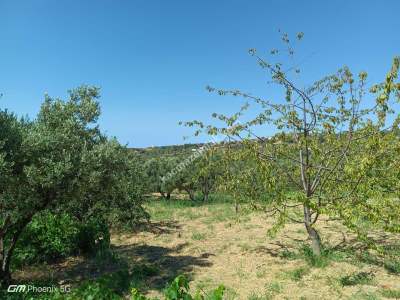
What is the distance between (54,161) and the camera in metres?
8.98

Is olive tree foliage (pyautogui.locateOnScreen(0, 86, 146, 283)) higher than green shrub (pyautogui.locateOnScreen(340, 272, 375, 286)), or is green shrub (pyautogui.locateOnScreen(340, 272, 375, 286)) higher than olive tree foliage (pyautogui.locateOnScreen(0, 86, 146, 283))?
olive tree foliage (pyautogui.locateOnScreen(0, 86, 146, 283))

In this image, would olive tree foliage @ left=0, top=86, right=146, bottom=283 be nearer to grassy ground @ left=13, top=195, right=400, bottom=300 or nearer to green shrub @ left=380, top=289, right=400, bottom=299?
grassy ground @ left=13, top=195, right=400, bottom=300

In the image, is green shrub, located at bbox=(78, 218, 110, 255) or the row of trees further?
the row of trees

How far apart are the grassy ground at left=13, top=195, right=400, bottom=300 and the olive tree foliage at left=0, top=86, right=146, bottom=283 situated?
8.62 ft

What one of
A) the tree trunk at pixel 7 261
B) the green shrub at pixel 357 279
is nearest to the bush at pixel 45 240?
the tree trunk at pixel 7 261

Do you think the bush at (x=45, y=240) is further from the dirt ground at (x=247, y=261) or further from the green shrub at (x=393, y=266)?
the green shrub at (x=393, y=266)

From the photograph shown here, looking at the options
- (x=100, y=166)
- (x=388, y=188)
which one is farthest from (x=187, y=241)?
(x=388, y=188)

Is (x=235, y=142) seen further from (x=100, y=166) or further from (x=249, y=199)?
(x=100, y=166)

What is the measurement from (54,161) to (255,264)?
624 centimetres

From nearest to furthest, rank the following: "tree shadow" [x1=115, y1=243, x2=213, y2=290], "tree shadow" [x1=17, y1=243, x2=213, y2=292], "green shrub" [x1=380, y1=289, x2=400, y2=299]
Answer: "green shrub" [x1=380, y1=289, x2=400, y2=299], "tree shadow" [x1=17, y1=243, x2=213, y2=292], "tree shadow" [x1=115, y1=243, x2=213, y2=290]

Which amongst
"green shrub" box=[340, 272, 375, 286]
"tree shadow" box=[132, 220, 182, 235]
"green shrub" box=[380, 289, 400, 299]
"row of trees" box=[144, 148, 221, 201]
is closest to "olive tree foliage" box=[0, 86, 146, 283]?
"green shrub" box=[340, 272, 375, 286]

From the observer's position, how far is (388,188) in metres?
10.4

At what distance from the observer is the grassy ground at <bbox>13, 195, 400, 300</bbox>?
9.10 metres

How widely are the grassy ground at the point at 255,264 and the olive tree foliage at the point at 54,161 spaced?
8.62 ft
